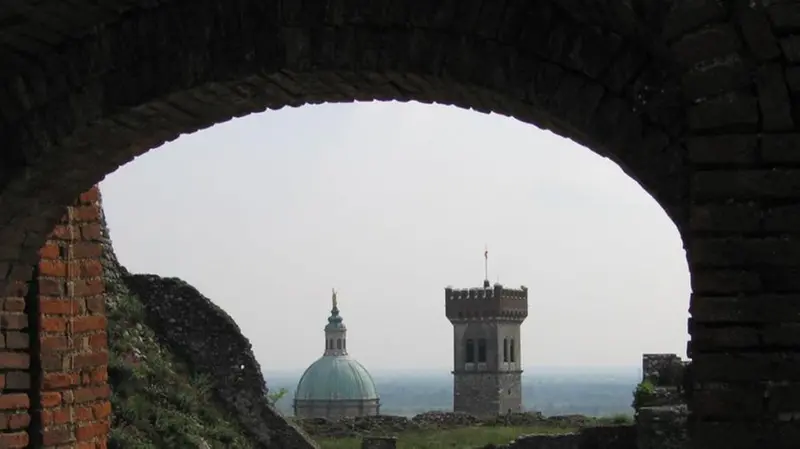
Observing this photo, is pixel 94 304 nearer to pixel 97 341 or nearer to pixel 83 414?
pixel 97 341

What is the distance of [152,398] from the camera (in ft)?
40.8

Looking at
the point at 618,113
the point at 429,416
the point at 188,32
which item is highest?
the point at 188,32

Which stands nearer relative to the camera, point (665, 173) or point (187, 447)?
point (665, 173)

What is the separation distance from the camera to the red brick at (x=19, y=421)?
5.45 metres

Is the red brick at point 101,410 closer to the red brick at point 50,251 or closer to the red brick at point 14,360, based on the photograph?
the red brick at point 14,360

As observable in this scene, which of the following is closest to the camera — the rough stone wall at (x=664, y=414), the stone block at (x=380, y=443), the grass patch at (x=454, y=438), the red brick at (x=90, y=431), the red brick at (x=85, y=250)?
the red brick at (x=90, y=431)

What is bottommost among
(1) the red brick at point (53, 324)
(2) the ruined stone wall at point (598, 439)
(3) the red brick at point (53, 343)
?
(2) the ruined stone wall at point (598, 439)

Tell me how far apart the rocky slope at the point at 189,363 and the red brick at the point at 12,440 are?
268 inches

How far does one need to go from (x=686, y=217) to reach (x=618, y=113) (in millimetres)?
413

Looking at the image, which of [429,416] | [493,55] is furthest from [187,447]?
[429,416]

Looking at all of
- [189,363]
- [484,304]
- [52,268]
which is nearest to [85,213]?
[52,268]

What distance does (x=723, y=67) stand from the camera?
3.42m

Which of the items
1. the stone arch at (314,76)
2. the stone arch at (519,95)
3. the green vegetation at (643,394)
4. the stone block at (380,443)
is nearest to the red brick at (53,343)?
the stone arch at (519,95)

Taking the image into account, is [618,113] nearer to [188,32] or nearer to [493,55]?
[493,55]
